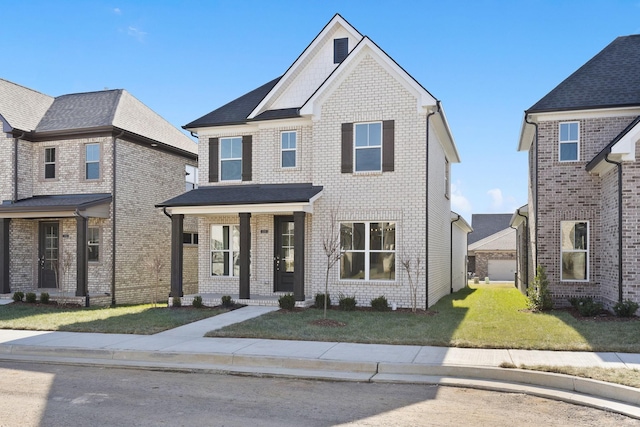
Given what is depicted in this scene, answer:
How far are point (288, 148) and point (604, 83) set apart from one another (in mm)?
9891

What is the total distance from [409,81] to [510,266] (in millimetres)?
28675

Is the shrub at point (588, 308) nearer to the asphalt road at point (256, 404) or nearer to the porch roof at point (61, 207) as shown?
the asphalt road at point (256, 404)

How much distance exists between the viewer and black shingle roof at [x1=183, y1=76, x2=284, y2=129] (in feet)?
61.0

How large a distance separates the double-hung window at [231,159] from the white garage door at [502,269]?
1092 inches

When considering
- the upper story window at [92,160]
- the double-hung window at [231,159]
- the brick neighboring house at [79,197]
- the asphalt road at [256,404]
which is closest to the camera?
the asphalt road at [256,404]

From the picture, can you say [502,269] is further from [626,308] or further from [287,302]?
[287,302]

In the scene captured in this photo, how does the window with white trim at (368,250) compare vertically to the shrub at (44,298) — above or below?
above

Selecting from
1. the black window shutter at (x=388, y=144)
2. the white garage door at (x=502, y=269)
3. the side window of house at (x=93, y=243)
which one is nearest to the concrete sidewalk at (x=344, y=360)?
the black window shutter at (x=388, y=144)

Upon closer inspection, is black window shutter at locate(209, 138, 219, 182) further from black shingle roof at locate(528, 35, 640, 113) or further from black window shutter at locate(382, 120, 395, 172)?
black shingle roof at locate(528, 35, 640, 113)

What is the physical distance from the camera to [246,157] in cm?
1850

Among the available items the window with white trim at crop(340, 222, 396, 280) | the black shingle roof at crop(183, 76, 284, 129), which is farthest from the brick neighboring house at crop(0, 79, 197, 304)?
the window with white trim at crop(340, 222, 396, 280)

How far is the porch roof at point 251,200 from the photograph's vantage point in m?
15.9

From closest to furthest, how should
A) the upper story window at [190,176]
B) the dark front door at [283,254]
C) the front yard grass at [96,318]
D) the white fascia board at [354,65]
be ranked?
the front yard grass at [96,318] < the white fascia board at [354,65] < the dark front door at [283,254] < the upper story window at [190,176]

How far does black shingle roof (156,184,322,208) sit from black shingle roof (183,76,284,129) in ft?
7.20
